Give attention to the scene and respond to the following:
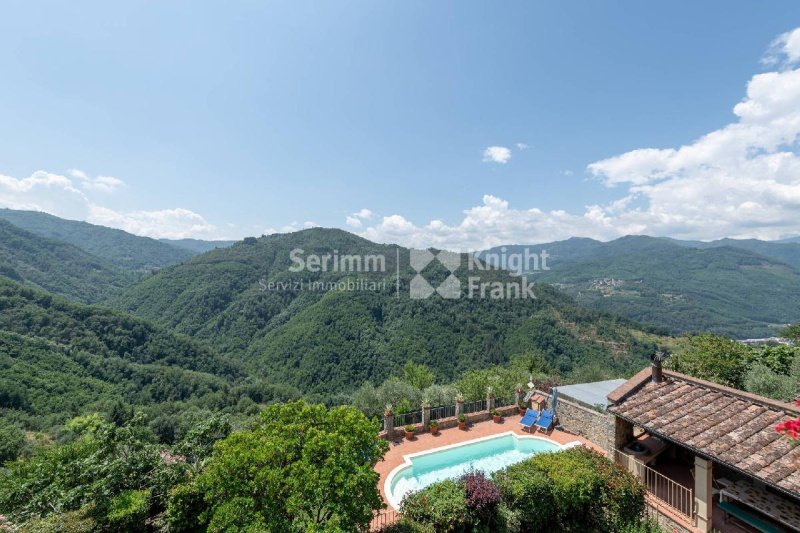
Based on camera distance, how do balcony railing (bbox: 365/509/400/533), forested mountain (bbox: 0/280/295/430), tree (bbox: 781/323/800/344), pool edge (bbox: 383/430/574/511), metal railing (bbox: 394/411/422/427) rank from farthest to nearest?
forested mountain (bbox: 0/280/295/430), tree (bbox: 781/323/800/344), metal railing (bbox: 394/411/422/427), pool edge (bbox: 383/430/574/511), balcony railing (bbox: 365/509/400/533)

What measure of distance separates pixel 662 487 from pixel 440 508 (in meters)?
5.99

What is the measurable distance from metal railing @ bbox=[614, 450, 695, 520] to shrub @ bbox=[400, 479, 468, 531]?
486cm

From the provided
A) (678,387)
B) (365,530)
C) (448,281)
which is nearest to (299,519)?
(365,530)

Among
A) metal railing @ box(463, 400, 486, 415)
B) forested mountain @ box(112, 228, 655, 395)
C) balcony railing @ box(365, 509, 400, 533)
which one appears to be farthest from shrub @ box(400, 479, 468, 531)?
forested mountain @ box(112, 228, 655, 395)

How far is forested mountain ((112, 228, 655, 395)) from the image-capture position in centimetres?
7088

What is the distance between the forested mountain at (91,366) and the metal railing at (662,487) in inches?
1792

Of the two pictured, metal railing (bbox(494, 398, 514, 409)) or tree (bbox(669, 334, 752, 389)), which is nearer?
tree (bbox(669, 334, 752, 389))

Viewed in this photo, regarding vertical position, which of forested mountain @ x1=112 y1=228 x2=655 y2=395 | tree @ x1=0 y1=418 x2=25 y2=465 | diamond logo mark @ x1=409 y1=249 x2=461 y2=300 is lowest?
forested mountain @ x1=112 y1=228 x2=655 y2=395

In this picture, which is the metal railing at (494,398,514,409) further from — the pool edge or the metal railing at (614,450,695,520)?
the metal railing at (614,450,695,520)

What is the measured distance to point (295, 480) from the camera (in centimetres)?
517

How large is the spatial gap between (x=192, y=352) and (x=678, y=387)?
83284 millimetres

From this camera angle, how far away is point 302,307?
4082 inches

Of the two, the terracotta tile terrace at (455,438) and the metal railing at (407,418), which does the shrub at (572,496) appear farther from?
the metal railing at (407,418)

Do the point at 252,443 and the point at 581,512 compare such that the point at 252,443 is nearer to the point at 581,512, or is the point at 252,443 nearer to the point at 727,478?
the point at 581,512
